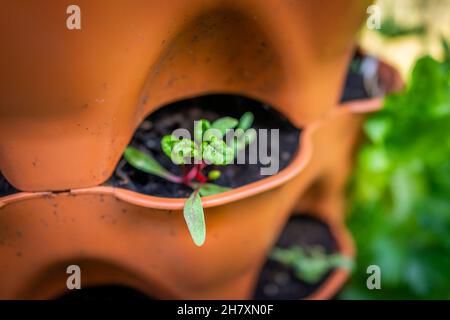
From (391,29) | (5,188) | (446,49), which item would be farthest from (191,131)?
(391,29)

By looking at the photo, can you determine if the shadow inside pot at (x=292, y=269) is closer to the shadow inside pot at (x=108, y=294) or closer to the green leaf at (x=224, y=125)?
the shadow inside pot at (x=108, y=294)

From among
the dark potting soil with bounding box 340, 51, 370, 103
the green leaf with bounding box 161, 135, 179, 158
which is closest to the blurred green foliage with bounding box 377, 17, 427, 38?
the dark potting soil with bounding box 340, 51, 370, 103

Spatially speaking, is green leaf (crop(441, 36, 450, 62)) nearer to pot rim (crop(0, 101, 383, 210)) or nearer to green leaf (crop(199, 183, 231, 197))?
pot rim (crop(0, 101, 383, 210))

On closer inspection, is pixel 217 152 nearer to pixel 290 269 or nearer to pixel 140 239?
pixel 140 239

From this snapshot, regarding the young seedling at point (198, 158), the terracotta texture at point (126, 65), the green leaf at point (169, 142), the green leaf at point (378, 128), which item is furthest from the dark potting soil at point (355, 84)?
the green leaf at point (169, 142)

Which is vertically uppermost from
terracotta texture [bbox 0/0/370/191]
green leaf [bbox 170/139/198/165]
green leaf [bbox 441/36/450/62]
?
green leaf [bbox 441/36/450/62]
